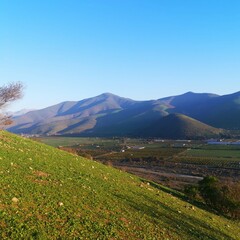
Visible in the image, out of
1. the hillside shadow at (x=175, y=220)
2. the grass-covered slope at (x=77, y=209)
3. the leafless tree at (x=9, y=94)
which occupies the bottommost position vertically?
the hillside shadow at (x=175, y=220)

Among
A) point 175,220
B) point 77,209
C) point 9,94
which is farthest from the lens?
point 9,94

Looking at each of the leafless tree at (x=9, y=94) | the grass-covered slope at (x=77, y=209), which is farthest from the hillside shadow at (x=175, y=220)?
the leafless tree at (x=9, y=94)

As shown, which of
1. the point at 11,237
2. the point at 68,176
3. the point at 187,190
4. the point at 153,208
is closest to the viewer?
the point at 11,237

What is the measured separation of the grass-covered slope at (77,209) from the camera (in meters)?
14.5

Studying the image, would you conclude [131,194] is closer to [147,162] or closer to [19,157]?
[19,157]

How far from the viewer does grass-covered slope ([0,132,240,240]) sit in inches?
573

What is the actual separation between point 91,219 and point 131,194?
30.0ft

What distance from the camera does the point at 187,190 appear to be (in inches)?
1709

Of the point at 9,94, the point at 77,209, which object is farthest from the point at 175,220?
the point at 9,94

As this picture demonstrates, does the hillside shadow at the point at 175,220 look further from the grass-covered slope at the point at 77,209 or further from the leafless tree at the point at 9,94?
the leafless tree at the point at 9,94

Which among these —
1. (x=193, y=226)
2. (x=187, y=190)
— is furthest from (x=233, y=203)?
(x=193, y=226)

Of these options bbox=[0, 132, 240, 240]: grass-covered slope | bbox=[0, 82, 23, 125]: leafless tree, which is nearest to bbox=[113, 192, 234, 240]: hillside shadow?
bbox=[0, 132, 240, 240]: grass-covered slope

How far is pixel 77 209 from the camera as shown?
687 inches

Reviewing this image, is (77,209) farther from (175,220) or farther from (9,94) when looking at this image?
(9,94)
